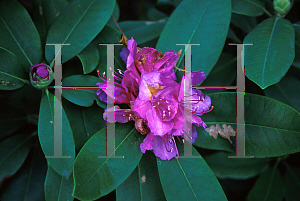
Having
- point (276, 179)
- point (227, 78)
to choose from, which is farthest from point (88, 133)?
point (276, 179)

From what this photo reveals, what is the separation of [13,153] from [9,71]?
0.64 m

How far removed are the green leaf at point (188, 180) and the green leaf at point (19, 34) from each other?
0.76 meters

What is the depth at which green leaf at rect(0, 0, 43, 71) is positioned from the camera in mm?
1064

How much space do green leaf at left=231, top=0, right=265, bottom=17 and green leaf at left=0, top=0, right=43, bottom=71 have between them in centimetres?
101

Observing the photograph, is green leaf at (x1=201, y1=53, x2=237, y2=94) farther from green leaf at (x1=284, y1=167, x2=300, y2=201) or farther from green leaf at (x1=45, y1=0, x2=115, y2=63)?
green leaf at (x1=284, y1=167, x2=300, y2=201)

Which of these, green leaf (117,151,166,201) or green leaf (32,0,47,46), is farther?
green leaf (32,0,47,46)

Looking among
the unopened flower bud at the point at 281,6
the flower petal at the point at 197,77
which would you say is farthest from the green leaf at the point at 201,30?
the unopened flower bud at the point at 281,6

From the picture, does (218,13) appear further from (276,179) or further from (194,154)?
(276,179)

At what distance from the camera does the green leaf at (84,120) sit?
108 cm

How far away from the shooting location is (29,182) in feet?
4.54

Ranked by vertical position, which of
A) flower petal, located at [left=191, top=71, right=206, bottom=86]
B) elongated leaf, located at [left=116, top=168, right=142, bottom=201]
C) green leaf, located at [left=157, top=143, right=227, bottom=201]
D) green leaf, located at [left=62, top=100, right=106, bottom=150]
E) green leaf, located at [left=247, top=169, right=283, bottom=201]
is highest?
flower petal, located at [left=191, top=71, right=206, bottom=86]

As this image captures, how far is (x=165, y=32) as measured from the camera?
1.12 metres

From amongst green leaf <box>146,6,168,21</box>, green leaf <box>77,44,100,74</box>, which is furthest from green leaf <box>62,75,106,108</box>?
green leaf <box>146,6,168,21</box>

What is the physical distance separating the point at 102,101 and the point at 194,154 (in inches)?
17.6
